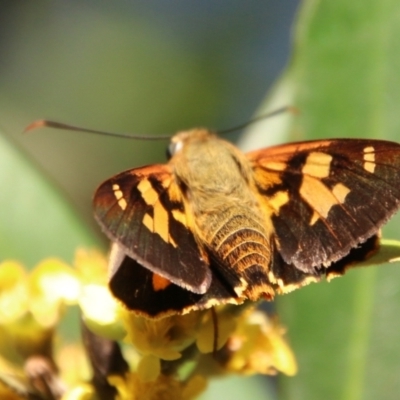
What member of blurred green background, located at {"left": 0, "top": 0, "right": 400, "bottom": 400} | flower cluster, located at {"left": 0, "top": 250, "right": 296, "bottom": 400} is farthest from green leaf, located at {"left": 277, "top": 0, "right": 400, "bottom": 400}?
flower cluster, located at {"left": 0, "top": 250, "right": 296, "bottom": 400}

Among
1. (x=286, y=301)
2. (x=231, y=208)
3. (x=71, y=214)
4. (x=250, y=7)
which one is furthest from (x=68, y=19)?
(x=231, y=208)

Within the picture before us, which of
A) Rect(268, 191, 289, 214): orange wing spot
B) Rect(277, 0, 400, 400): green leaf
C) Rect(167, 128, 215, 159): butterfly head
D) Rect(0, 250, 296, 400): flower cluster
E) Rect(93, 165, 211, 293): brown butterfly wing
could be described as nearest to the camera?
Rect(93, 165, 211, 293): brown butterfly wing

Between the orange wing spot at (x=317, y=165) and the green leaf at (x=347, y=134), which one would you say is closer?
the orange wing spot at (x=317, y=165)

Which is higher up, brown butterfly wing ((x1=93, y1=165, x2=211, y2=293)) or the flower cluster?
brown butterfly wing ((x1=93, y1=165, x2=211, y2=293))

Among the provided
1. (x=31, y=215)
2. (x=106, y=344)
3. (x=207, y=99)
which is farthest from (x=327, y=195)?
(x=207, y=99)

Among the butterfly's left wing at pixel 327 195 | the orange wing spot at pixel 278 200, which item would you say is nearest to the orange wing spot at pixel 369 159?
the butterfly's left wing at pixel 327 195

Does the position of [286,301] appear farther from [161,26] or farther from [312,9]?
[161,26]

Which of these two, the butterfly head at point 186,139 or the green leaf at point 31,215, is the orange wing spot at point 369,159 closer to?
the butterfly head at point 186,139

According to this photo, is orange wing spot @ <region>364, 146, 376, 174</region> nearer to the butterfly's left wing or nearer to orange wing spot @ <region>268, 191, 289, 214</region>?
the butterfly's left wing

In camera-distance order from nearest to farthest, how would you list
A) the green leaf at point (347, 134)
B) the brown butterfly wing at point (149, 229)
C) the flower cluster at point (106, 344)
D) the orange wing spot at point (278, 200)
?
the brown butterfly wing at point (149, 229) < the flower cluster at point (106, 344) < the orange wing spot at point (278, 200) < the green leaf at point (347, 134)
